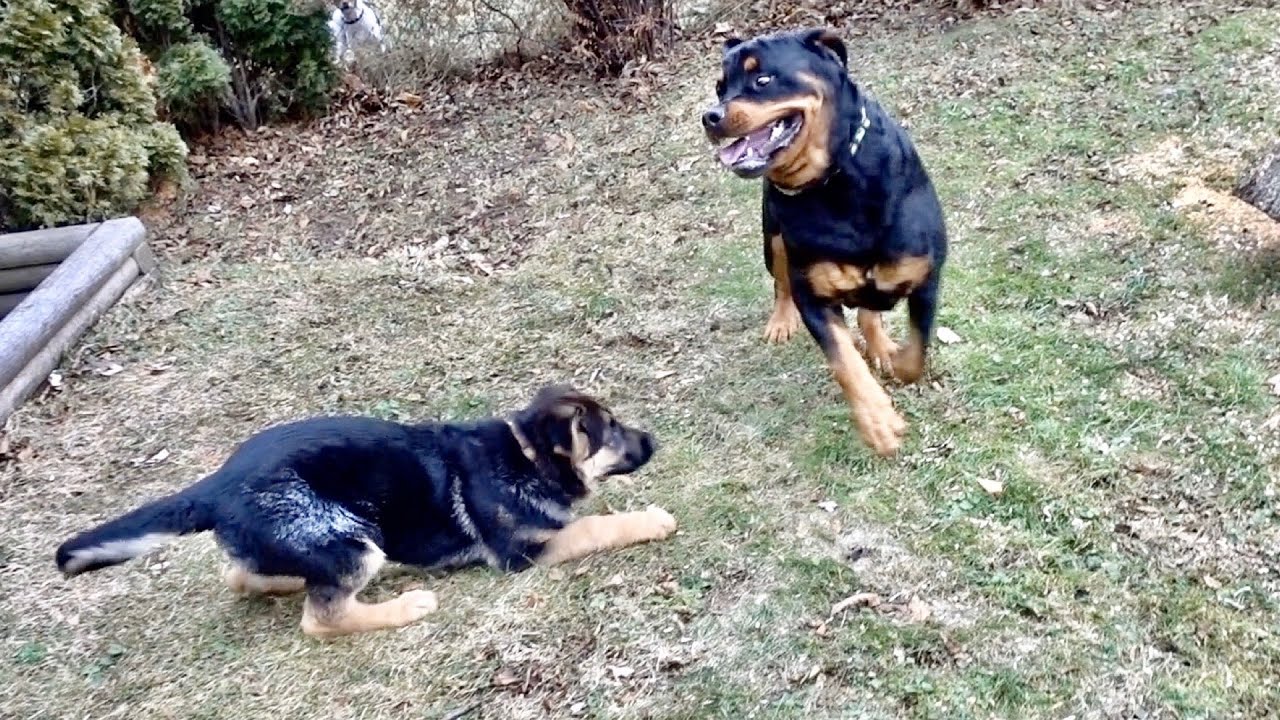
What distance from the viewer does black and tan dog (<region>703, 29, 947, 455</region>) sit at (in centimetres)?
379

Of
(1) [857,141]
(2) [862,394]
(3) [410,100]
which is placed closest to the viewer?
(1) [857,141]

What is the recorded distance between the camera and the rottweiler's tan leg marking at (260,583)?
159 inches

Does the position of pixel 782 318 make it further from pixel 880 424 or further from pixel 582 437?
pixel 582 437

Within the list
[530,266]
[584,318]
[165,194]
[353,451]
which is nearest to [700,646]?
[353,451]

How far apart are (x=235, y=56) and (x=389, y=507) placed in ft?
22.7

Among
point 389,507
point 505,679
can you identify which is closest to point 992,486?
point 505,679

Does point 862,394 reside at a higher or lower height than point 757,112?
lower

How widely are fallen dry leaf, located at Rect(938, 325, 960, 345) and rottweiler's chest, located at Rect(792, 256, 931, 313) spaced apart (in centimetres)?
91

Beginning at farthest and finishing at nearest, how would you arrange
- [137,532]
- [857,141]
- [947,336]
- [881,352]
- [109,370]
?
[109,370]
[947,336]
[881,352]
[857,141]
[137,532]

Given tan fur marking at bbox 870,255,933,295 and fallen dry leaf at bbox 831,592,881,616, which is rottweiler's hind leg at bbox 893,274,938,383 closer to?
tan fur marking at bbox 870,255,933,295

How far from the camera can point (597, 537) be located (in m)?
4.09

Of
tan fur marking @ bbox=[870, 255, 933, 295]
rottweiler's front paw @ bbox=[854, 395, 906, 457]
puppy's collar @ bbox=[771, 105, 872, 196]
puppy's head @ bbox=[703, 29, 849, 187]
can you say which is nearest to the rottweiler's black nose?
puppy's head @ bbox=[703, 29, 849, 187]

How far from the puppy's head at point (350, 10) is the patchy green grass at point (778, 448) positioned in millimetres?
3247

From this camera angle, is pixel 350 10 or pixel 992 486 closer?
pixel 992 486
